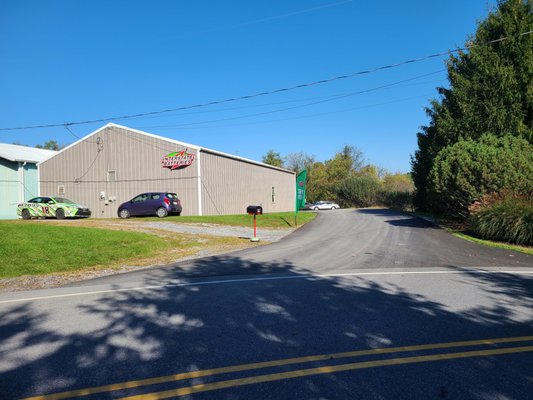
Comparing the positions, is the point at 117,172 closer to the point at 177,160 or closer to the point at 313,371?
the point at 177,160

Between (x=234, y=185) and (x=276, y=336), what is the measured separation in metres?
25.7

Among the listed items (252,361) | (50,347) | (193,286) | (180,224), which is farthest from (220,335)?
(180,224)

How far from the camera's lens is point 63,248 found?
11.5m

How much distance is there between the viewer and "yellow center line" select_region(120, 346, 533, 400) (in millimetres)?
3197

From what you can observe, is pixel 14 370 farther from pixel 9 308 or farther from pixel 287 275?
pixel 287 275

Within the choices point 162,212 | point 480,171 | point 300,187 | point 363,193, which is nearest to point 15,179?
point 162,212

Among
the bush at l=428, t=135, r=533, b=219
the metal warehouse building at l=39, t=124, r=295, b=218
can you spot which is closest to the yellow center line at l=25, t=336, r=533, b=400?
the bush at l=428, t=135, r=533, b=219

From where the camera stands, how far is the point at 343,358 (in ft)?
12.7

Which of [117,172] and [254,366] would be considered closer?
[254,366]

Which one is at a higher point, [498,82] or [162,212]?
[498,82]

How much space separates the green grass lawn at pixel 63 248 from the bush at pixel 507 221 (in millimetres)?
12147

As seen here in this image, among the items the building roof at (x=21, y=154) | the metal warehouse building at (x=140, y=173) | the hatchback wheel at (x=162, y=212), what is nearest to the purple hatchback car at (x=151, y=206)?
the hatchback wheel at (x=162, y=212)

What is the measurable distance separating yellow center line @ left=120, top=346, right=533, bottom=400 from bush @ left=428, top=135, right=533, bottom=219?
554 inches

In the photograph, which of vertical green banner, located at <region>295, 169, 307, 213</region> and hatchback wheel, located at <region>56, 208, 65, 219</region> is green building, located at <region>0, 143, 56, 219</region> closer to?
hatchback wheel, located at <region>56, 208, 65, 219</region>
